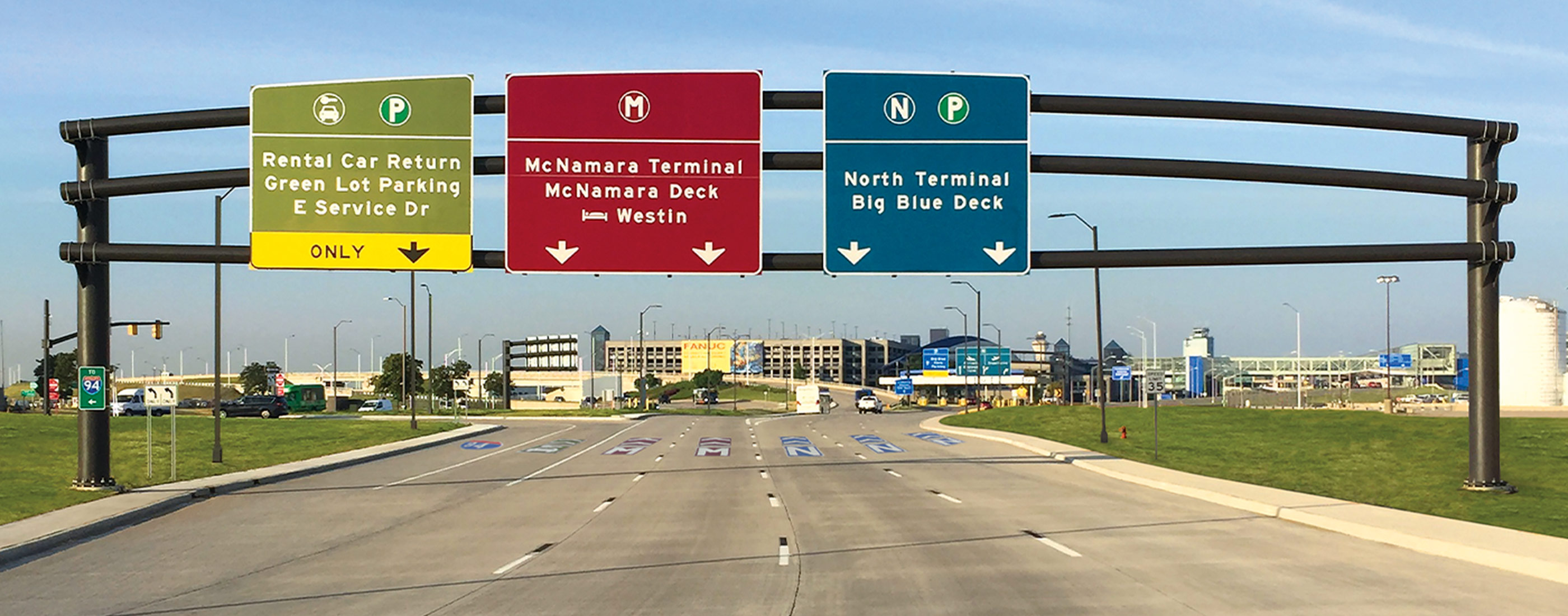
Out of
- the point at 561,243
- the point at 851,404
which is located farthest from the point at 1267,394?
the point at 561,243

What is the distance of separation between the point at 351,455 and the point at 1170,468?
2705 centimetres

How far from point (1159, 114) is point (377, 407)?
107737 mm

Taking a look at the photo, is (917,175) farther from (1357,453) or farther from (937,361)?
(937,361)

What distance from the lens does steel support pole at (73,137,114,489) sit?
2494 centimetres

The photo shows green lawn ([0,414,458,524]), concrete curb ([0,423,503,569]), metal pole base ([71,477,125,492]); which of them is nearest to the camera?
concrete curb ([0,423,503,569])

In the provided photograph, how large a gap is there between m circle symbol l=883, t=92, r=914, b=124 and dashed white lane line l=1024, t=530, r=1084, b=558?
7527 mm

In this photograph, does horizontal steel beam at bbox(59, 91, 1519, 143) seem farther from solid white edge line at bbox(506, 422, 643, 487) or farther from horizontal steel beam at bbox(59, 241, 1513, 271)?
solid white edge line at bbox(506, 422, 643, 487)

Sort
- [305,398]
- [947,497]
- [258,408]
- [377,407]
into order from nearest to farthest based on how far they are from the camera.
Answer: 1. [947,497]
2. [258,408]
3. [305,398]
4. [377,407]

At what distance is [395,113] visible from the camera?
74.3ft

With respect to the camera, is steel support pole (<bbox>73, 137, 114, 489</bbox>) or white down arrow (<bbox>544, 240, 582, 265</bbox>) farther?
steel support pole (<bbox>73, 137, 114, 489</bbox>)

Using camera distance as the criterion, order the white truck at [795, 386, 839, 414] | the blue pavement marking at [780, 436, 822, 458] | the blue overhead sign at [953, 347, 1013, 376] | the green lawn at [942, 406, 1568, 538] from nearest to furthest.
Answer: the green lawn at [942, 406, 1568, 538], the blue pavement marking at [780, 436, 822, 458], the white truck at [795, 386, 839, 414], the blue overhead sign at [953, 347, 1013, 376]

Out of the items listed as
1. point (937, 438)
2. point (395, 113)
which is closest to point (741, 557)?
point (395, 113)

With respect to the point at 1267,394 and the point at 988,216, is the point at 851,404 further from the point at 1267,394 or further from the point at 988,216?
the point at 988,216

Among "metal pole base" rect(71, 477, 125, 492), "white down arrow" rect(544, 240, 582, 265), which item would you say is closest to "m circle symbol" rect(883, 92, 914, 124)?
"white down arrow" rect(544, 240, 582, 265)
